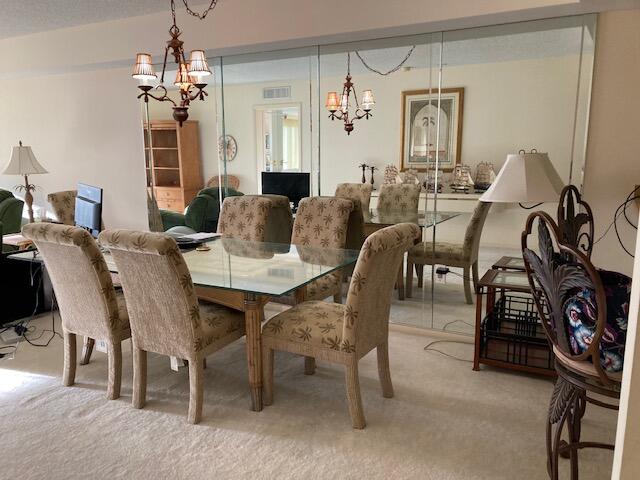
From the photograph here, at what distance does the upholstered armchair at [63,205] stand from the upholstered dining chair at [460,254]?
3057mm

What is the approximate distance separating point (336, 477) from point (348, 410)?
0.53 m

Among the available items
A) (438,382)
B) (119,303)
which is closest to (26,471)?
(119,303)

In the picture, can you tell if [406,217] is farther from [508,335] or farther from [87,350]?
[87,350]

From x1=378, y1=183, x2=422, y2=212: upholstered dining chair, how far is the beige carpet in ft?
4.13

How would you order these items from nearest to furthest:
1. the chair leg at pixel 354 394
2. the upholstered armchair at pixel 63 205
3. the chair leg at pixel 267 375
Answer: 1. the chair leg at pixel 354 394
2. the chair leg at pixel 267 375
3. the upholstered armchair at pixel 63 205

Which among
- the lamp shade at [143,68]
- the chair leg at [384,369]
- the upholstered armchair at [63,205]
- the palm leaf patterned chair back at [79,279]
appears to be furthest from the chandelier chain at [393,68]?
the upholstered armchair at [63,205]

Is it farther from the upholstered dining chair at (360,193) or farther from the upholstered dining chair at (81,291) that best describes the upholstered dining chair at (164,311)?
the upholstered dining chair at (360,193)

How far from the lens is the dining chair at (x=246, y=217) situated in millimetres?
3693

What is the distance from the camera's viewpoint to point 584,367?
1.62m

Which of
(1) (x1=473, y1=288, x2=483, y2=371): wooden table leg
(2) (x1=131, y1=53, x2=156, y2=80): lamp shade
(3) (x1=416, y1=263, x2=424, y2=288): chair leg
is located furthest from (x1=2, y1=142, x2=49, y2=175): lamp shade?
(1) (x1=473, y1=288, x2=483, y2=371): wooden table leg

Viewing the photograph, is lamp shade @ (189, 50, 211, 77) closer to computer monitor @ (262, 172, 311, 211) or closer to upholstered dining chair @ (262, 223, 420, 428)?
upholstered dining chair @ (262, 223, 420, 428)

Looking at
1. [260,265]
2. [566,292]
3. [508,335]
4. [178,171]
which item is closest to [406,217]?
[508,335]

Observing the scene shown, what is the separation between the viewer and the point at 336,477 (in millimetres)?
2002

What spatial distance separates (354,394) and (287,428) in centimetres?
37
